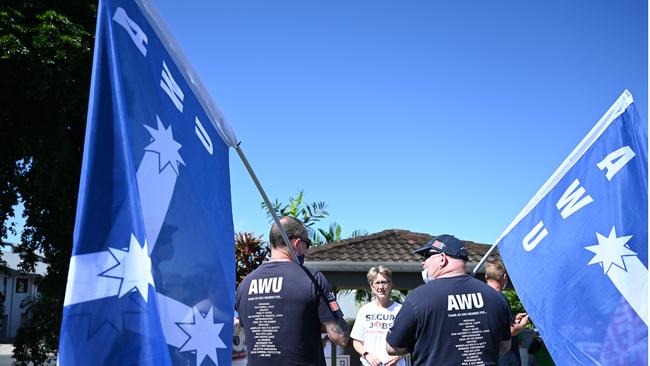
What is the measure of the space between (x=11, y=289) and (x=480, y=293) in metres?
45.8

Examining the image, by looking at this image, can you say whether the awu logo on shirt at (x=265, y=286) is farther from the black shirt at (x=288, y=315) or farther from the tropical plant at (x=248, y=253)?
the tropical plant at (x=248, y=253)

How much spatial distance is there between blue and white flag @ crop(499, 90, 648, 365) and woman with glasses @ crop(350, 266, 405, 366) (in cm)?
148

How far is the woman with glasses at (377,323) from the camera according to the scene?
20.6 ft

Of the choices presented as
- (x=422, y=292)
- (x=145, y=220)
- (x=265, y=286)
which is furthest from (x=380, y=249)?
(x=145, y=220)

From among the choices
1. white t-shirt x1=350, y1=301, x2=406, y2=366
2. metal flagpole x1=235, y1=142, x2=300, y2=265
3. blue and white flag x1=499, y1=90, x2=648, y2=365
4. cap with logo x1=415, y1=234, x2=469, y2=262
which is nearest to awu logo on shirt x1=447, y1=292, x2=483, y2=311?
cap with logo x1=415, y1=234, x2=469, y2=262

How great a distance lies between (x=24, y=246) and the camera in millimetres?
16234

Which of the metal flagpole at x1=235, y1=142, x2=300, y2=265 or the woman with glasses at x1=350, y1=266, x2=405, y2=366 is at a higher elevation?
the metal flagpole at x1=235, y1=142, x2=300, y2=265

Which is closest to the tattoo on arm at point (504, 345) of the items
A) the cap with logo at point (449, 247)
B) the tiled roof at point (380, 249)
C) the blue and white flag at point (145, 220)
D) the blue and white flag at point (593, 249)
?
the cap with logo at point (449, 247)

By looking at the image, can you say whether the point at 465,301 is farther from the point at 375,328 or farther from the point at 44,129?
the point at 44,129

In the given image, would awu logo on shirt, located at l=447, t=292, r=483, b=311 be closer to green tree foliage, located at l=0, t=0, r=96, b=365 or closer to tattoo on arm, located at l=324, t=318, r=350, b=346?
tattoo on arm, located at l=324, t=318, r=350, b=346

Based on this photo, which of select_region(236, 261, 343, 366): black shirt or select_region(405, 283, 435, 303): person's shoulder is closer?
select_region(236, 261, 343, 366): black shirt

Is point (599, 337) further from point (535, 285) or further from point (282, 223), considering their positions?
point (282, 223)

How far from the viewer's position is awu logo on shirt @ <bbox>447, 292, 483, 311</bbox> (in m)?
3.78

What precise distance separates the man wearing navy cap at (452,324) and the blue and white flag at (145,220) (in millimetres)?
1197
